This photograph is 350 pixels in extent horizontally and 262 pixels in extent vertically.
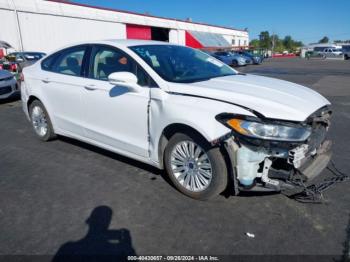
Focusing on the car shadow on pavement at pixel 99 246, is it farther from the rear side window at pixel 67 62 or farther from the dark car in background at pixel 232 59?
the dark car in background at pixel 232 59

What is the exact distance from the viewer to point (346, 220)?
2.98 m

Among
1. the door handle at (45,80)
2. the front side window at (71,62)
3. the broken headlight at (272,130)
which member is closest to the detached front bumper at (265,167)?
the broken headlight at (272,130)

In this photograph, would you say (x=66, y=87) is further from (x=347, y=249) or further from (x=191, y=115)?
(x=347, y=249)

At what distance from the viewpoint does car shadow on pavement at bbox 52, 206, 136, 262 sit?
2.54m

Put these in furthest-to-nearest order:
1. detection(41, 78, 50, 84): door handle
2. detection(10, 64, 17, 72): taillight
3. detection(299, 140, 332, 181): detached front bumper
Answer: detection(10, 64, 17, 72): taillight < detection(41, 78, 50, 84): door handle < detection(299, 140, 332, 181): detached front bumper

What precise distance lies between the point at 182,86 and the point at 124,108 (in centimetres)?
82

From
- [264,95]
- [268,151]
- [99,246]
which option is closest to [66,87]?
[99,246]

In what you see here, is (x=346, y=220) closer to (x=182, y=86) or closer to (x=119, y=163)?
(x=182, y=86)

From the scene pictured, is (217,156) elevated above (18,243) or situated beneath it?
elevated above

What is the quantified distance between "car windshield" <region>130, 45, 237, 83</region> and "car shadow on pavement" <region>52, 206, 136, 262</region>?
1.69 m

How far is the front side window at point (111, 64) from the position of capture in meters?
3.61

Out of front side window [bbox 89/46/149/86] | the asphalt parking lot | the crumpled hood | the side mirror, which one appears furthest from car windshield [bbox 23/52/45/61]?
the crumpled hood

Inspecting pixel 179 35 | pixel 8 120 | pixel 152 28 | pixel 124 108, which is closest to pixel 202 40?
pixel 179 35

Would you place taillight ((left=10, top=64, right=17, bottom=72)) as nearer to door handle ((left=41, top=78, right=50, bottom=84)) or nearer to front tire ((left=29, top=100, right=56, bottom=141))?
front tire ((left=29, top=100, right=56, bottom=141))
